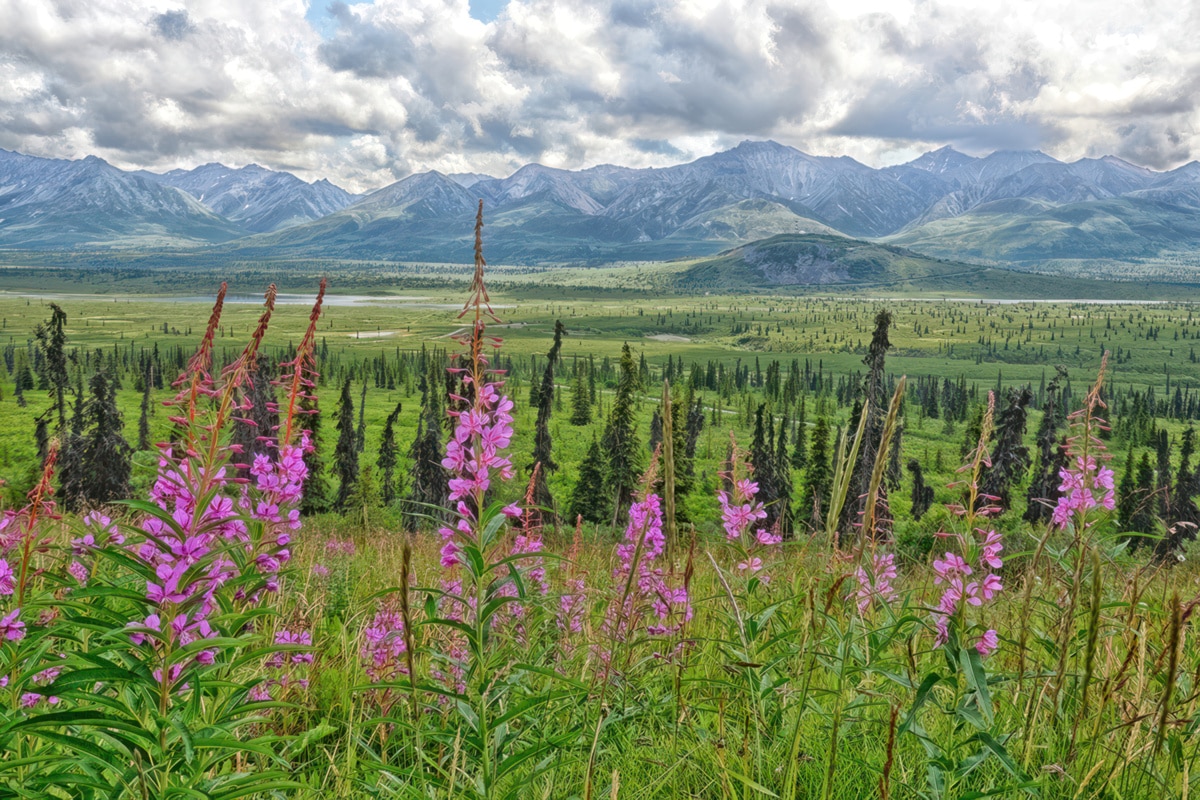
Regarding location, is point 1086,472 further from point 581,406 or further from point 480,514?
point 581,406

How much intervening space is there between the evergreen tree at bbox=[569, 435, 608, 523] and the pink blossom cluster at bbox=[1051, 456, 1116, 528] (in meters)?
45.3

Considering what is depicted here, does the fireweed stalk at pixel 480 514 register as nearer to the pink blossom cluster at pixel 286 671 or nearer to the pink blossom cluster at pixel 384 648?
the pink blossom cluster at pixel 384 648

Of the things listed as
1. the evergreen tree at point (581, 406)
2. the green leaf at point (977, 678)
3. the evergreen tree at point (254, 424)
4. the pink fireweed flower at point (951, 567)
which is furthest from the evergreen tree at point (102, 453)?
the evergreen tree at point (581, 406)

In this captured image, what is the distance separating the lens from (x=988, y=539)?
383 centimetres

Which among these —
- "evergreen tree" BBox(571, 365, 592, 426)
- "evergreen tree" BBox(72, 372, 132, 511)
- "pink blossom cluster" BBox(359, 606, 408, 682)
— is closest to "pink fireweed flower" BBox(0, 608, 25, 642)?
"pink blossom cluster" BBox(359, 606, 408, 682)

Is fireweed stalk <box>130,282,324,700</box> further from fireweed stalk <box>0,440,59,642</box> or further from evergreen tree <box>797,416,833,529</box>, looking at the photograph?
evergreen tree <box>797,416,833,529</box>

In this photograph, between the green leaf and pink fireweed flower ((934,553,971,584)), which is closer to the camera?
the green leaf

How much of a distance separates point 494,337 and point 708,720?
259cm

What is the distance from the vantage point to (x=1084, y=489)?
3.59 meters

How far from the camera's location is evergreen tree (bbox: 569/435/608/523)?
49500 millimetres

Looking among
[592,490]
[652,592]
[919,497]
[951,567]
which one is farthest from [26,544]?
[919,497]

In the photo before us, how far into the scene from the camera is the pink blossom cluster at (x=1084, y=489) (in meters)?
3.62

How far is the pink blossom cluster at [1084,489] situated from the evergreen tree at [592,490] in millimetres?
45330

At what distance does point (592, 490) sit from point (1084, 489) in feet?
156
